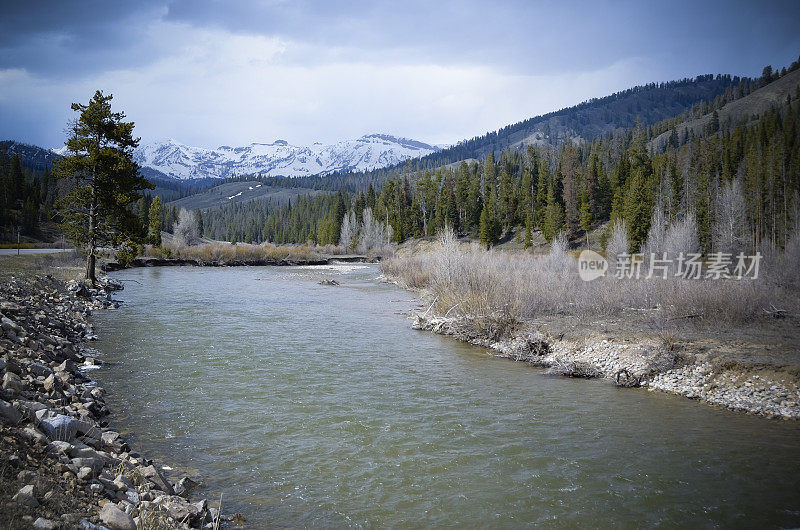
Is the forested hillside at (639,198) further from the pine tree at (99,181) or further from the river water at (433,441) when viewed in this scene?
the pine tree at (99,181)

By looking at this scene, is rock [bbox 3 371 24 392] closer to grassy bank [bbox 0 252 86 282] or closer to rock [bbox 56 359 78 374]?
rock [bbox 56 359 78 374]

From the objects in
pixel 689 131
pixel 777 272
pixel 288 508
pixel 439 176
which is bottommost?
pixel 288 508

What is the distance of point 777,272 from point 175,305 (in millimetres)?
33372

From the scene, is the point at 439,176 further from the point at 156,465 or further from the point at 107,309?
the point at 156,465

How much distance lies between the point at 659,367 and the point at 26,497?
14.3 metres

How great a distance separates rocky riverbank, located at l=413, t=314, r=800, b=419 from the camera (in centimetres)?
1187

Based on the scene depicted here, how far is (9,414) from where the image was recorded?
6.64 meters

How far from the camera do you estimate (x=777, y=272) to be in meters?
26.9

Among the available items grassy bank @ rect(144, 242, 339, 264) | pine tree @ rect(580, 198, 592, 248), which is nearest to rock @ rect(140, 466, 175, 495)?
grassy bank @ rect(144, 242, 339, 264)

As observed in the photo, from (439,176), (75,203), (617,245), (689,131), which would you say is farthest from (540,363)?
(689,131)

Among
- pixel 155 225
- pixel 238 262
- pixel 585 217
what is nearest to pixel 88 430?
pixel 238 262

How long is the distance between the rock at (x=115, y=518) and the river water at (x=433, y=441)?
1811 millimetres

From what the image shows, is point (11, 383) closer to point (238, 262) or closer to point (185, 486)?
point (185, 486)

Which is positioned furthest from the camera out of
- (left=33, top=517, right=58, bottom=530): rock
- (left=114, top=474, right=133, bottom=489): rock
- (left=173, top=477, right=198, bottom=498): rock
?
(left=173, top=477, right=198, bottom=498): rock
